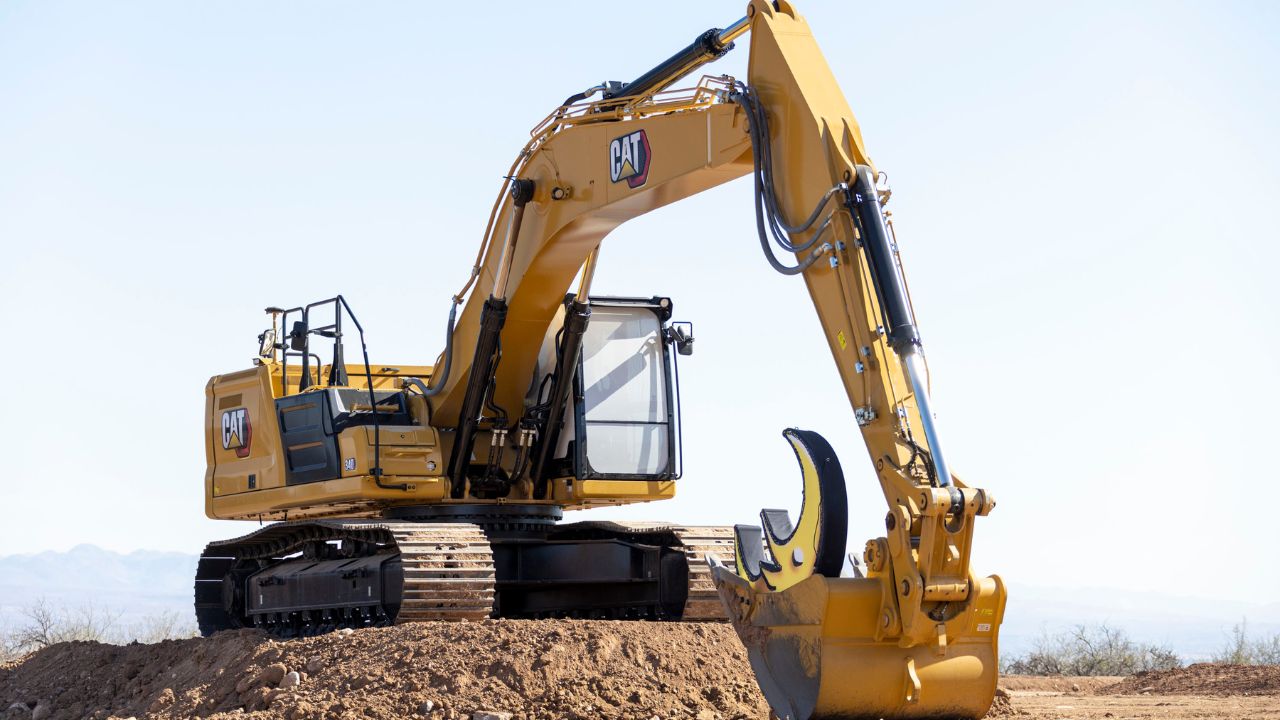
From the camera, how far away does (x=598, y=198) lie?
10703 millimetres

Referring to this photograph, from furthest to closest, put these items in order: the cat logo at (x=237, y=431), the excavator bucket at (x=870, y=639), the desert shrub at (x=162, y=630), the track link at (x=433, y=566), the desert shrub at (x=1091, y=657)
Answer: the desert shrub at (x=162, y=630) < the desert shrub at (x=1091, y=657) < the cat logo at (x=237, y=431) < the track link at (x=433, y=566) < the excavator bucket at (x=870, y=639)

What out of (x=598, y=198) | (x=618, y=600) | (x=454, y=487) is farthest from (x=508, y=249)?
(x=618, y=600)

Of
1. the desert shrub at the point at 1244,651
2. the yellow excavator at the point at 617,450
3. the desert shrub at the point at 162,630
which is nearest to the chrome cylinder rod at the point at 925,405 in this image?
the yellow excavator at the point at 617,450

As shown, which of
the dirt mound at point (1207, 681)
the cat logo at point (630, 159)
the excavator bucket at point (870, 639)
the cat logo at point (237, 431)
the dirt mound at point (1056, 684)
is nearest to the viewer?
the excavator bucket at point (870, 639)

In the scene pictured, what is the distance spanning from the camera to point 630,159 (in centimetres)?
1030

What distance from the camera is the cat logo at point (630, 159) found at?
10.2 m

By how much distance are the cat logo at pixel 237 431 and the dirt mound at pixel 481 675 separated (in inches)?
86.4

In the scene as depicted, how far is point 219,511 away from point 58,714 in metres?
2.30

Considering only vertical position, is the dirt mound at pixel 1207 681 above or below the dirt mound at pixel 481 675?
below

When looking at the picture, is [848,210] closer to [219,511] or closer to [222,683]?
[222,683]

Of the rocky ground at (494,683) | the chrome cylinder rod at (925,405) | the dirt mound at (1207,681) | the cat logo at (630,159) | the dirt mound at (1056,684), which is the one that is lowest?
the dirt mound at (1056,684)

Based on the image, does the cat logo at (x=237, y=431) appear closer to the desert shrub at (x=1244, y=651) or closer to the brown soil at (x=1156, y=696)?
the brown soil at (x=1156, y=696)

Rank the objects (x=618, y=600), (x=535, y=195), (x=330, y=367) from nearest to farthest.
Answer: (x=535, y=195), (x=618, y=600), (x=330, y=367)

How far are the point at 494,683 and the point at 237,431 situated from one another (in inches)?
199
